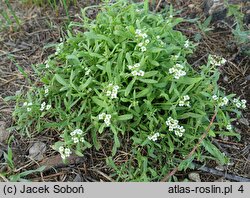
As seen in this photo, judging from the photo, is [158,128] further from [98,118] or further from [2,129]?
[2,129]

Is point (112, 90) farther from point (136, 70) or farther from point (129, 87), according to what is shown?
point (136, 70)

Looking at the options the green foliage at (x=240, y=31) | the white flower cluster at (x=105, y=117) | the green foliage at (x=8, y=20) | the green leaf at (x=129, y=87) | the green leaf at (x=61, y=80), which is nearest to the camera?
the white flower cluster at (x=105, y=117)

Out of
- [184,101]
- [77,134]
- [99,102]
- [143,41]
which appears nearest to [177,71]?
[184,101]

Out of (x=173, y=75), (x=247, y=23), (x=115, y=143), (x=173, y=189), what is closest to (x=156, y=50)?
(x=173, y=75)

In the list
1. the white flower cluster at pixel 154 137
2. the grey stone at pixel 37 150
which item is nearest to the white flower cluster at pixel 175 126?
the white flower cluster at pixel 154 137

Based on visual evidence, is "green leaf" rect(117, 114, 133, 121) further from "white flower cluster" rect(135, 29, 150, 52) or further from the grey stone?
the grey stone

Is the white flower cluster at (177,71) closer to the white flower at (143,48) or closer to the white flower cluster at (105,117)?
the white flower at (143,48)

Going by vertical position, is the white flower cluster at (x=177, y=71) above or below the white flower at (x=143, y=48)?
below
